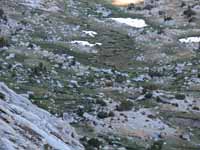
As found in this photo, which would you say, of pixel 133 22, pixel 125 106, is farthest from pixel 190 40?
pixel 125 106

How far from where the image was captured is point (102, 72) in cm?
4141

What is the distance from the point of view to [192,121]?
32094 mm

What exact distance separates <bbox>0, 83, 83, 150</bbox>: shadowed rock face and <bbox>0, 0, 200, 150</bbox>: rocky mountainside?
0.06 meters

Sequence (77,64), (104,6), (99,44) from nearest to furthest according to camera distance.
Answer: (77,64)
(99,44)
(104,6)

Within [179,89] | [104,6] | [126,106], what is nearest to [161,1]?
[104,6]

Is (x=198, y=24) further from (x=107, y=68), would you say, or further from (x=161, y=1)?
(x=107, y=68)

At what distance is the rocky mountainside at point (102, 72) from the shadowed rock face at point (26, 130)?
60mm

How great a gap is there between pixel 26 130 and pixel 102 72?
2352 centimetres

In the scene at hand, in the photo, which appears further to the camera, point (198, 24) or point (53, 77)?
point (198, 24)

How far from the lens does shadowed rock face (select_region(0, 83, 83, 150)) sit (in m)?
16.5

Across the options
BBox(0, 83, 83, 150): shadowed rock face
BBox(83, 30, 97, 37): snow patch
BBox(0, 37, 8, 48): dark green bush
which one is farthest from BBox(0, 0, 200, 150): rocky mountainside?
BBox(0, 37, 8, 48): dark green bush

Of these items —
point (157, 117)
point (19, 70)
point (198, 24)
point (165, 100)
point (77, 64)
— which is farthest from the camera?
point (198, 24)

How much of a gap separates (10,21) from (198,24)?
65.5 feet

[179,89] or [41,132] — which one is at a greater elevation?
[41,132]
